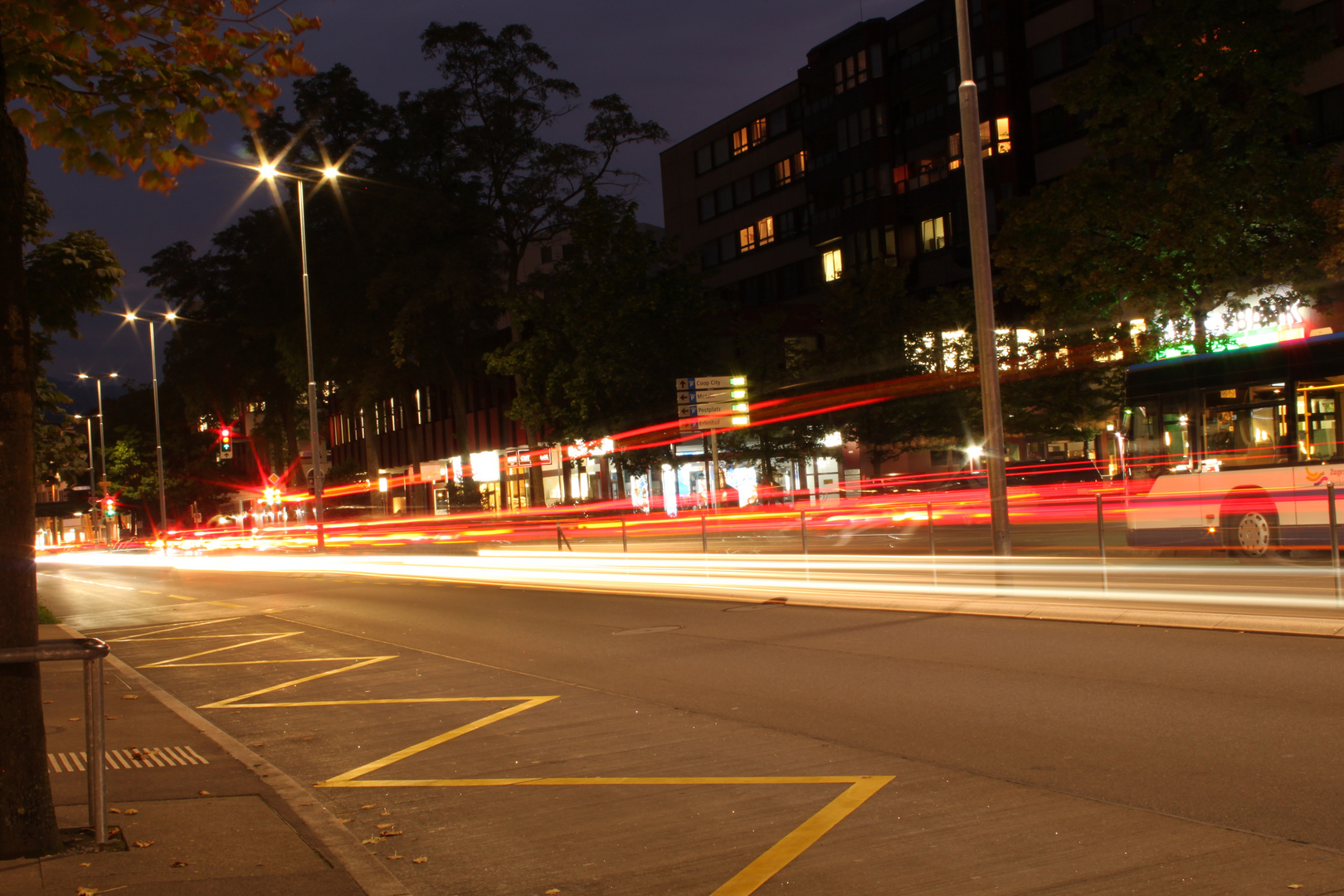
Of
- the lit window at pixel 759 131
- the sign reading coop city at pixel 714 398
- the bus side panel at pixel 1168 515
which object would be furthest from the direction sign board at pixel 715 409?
the lit window at pixel 759 131

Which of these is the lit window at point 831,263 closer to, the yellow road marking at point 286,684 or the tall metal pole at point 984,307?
the tall metal pole at point 984,307

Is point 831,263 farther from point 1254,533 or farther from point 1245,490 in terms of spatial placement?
point 1254,533

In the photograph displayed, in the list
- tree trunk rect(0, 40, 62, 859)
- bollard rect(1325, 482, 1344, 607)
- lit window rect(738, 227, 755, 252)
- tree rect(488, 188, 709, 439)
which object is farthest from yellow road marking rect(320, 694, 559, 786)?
lit window rect(738, 227, 755, 252)

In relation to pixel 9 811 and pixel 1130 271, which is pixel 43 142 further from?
pixel 1130 271

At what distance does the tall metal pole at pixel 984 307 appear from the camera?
15.3 m

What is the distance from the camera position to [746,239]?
2576 inches

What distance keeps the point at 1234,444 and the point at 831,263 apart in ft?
127

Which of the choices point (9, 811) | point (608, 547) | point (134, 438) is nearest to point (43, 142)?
point (9, 811)

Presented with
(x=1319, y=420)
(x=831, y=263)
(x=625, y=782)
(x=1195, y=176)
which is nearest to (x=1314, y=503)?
(x=1319, y=420)

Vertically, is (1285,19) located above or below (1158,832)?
above

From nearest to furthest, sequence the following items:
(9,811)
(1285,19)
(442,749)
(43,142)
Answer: (9,811) → (43,142) → (442,749) → (1285,19)

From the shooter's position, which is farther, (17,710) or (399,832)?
(399,832)

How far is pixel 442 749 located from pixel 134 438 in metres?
92.5

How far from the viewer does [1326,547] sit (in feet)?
44.7
